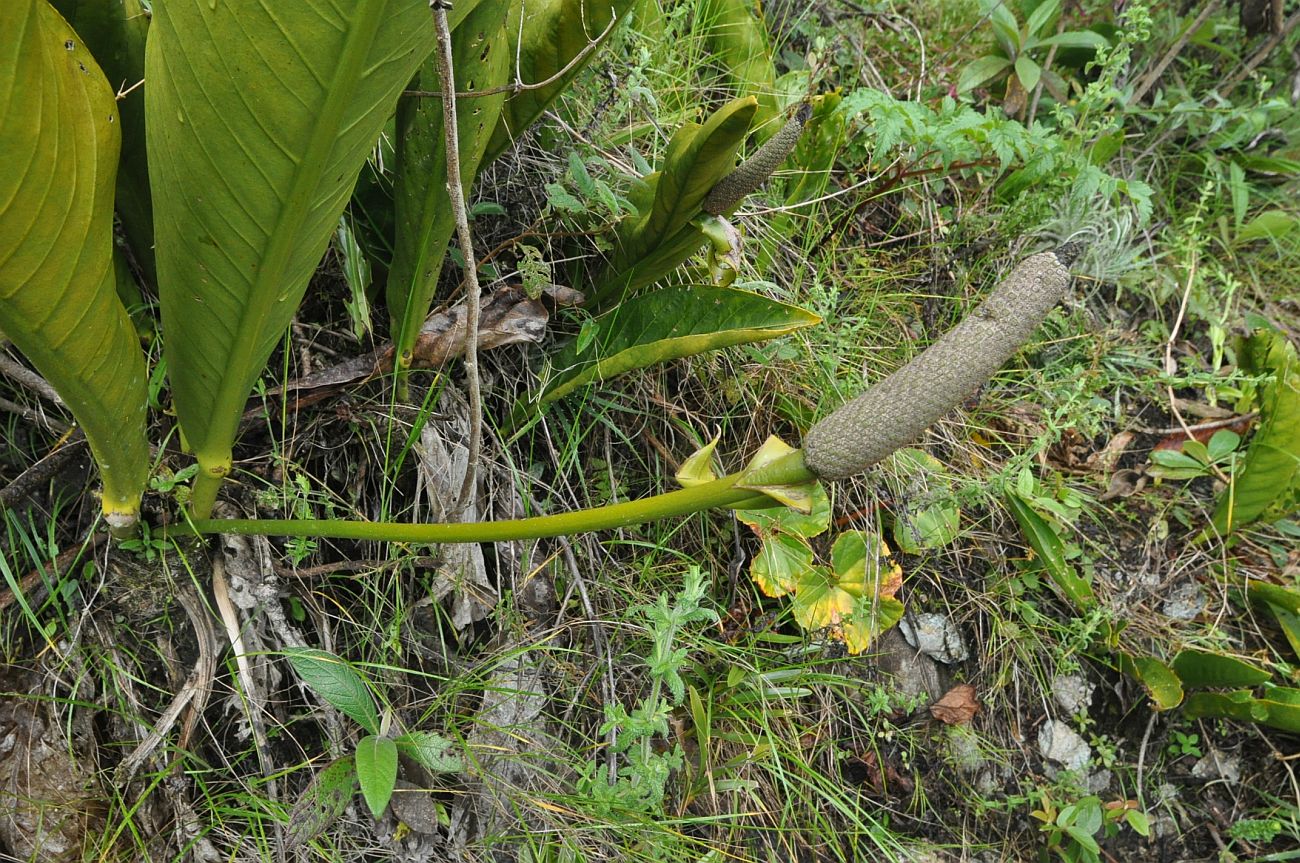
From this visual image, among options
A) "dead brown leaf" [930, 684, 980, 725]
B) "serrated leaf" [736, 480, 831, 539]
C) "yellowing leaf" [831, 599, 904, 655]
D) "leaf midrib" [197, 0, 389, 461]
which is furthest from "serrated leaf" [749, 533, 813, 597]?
"leaf midrib" [197, 0, 389, 461]

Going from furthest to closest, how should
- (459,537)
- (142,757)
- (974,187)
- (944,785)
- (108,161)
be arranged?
1. (974,187)
2. (944,785)
3. (142,757)
4. (459,537)
5. (108,161)

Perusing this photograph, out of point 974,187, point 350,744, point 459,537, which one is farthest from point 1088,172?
point 350,744

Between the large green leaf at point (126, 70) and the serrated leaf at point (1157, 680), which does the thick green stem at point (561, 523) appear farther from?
the serrated leaf at point (1157, 680)

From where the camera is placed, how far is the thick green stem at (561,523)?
3.10ft

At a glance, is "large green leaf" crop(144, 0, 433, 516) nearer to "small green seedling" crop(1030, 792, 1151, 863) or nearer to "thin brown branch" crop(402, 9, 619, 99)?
"thin brown branch" crop(402, 9, 619, 99)

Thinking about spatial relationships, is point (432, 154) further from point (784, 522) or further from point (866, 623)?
point (866, 623)

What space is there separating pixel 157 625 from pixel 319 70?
84 cm

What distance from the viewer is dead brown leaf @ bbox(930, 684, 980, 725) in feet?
5.86

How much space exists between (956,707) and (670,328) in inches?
40.1

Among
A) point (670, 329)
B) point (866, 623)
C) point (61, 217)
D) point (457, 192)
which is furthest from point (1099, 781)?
point (61, 217)

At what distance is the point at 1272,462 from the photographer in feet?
6.69

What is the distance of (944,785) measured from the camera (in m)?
1.77

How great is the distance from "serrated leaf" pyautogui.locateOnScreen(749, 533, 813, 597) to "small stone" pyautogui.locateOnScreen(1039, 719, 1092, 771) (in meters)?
0.69

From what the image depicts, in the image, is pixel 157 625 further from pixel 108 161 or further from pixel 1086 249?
pixel 1086 249
